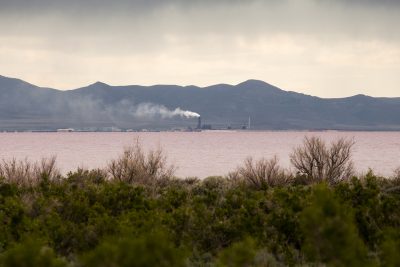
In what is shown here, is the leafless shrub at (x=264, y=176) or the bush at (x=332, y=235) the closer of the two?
the bush at (x=332, y=235)

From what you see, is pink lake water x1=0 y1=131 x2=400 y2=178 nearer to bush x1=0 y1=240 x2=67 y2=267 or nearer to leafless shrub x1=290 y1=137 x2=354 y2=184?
leafless shrub x1=290 y1=137 x2=354 y2=184

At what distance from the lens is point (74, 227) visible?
13.4m

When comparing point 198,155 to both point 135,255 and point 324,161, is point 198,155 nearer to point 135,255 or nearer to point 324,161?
point 324,161

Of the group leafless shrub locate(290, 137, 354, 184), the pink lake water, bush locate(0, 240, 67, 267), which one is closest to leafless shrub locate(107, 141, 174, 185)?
the pink lake water

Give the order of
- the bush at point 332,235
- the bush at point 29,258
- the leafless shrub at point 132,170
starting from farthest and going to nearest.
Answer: the leafless shrub at point 132,170, the bush at point 332,235, the bush at point 29,258

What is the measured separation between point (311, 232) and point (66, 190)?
9.44 m

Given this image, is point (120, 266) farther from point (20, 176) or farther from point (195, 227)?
point (20, 176)

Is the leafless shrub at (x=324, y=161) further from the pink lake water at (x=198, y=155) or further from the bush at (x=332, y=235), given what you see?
the bush at (x=332, y=235)

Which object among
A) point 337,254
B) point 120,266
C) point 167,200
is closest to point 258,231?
point 167,200

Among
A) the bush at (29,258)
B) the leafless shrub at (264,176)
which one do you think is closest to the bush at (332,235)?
the bush at (29,258)

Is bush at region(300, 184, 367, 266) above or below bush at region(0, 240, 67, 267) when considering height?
above

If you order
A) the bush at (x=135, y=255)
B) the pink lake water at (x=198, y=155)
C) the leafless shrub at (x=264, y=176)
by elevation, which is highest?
the bush at (x=135, y=255)

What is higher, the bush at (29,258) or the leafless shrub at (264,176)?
the bush at (29,258)

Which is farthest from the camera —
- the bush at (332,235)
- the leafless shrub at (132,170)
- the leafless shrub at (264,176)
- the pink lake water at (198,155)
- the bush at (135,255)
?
the pink lake water at (198,155)
